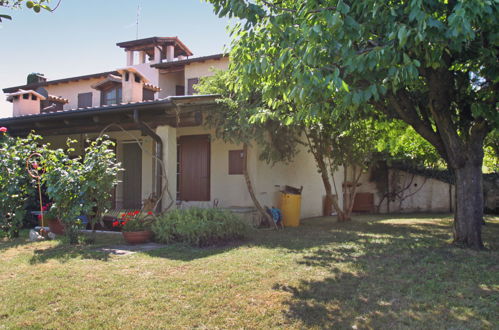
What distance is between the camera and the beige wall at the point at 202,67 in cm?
1548

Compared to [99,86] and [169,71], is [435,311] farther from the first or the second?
[169,71]

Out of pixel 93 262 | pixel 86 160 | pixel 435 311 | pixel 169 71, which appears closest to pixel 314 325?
pixel 435 311

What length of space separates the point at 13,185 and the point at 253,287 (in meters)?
5.75

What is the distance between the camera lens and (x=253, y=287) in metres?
4.18

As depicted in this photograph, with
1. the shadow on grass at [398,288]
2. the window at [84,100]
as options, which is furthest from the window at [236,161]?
the window at [84,100]

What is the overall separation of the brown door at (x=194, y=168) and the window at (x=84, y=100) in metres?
9.42

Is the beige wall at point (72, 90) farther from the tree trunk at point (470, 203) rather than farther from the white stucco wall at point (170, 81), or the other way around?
the tree trunk at point (470, 203)

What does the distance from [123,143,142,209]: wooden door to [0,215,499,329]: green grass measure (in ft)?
16.6

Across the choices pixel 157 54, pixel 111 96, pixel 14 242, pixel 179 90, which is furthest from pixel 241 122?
pixel 157 54

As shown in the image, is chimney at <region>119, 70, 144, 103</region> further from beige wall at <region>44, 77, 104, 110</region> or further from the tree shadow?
beige wall at <region>44, 77, 104, 110</region>

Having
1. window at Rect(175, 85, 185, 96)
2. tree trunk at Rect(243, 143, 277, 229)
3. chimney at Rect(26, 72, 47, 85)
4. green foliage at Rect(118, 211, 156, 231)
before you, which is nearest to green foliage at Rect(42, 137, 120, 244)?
green foliage at Rect(118, 211, 156, 231)

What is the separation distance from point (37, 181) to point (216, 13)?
17.1 feet

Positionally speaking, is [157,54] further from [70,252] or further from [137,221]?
[70,252]

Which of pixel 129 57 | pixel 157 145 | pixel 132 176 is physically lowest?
pixel 132 176
